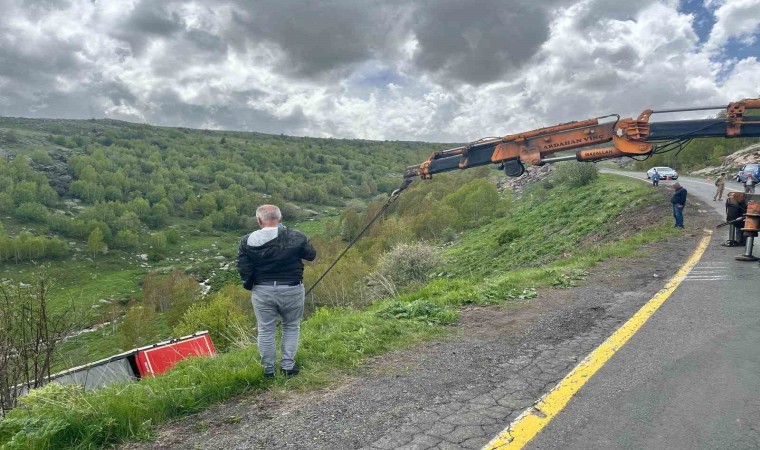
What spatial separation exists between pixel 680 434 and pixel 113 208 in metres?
147

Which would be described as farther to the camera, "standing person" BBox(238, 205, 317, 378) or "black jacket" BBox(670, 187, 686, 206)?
Answer: "black jacket" BBox(670, 187, 686, 206)

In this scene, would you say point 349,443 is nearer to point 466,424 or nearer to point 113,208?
point 466,424

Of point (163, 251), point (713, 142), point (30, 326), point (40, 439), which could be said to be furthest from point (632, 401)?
point (163, 251)

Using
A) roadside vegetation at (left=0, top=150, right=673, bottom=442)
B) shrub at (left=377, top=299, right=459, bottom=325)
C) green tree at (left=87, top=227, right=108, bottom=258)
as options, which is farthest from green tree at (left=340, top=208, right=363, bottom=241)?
shrub at (left=377, top=299, right=459, bottom=325)

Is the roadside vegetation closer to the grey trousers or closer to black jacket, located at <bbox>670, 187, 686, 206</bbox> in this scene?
the grey trousers

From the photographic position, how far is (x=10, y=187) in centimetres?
12719

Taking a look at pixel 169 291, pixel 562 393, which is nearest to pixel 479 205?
pixel 562 393

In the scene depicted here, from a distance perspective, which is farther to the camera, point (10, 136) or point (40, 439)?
point (10, 136)

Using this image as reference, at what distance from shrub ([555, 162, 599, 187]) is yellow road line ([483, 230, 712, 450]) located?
31096mm

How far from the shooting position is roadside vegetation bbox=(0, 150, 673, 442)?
387 cm

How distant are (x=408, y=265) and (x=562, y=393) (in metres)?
22.8

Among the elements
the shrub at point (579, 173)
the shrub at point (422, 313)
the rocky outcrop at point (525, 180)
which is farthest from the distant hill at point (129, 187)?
the shrub at point (422, 313)

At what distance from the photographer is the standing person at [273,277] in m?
4.85

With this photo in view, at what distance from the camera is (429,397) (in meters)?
4.06
